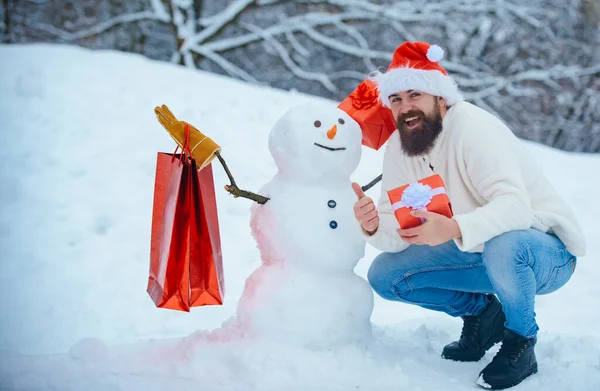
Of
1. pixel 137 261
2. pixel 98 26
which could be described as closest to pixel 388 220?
pixel 137 261

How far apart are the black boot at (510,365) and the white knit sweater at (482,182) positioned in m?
0.28

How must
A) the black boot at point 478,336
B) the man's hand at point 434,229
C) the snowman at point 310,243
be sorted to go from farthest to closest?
the black boot at point 478,336, the snowman at point 310,243, the man's hand at point 434,229

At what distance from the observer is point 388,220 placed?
1914 millimetres

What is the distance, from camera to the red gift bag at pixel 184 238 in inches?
70.1

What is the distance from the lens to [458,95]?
1.93 metres

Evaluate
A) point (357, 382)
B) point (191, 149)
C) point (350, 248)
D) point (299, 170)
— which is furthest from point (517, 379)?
point (191, 149)

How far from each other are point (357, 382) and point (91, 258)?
5.31ft

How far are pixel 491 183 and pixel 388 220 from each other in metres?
0.34

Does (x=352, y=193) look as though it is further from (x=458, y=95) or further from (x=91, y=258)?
(x=91, y=258)

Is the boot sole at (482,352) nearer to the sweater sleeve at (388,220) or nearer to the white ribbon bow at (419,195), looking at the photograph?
the sweater sleeve at (388,220)

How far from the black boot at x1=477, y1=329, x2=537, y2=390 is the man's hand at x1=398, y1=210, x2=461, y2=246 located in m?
0.37

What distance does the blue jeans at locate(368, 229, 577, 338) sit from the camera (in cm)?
171

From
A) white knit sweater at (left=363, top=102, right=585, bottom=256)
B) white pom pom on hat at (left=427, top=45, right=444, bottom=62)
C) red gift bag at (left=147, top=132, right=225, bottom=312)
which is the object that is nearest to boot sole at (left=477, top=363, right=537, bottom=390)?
white knit sweater at (left=363, top=102, right=585, bottom=256)

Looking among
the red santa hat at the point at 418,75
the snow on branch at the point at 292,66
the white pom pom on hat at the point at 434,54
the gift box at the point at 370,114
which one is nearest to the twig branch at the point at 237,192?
the gift box at the point at 370,114
